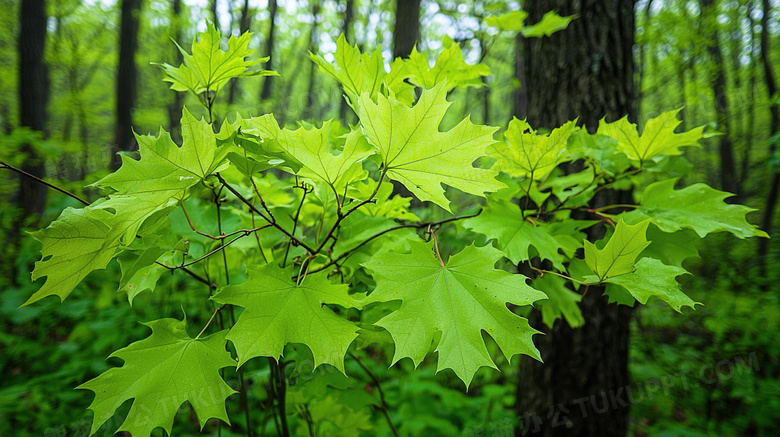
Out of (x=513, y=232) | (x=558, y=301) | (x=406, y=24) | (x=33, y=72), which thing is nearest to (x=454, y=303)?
(x=513, y=232)

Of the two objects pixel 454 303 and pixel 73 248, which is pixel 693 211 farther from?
pixel 73 248

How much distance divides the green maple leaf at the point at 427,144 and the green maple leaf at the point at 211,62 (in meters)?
0.39

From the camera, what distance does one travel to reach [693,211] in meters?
1.04

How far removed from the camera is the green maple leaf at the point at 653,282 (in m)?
0.77

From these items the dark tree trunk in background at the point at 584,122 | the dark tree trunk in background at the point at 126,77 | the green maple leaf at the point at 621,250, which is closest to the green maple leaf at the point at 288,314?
the green maple leaf at the point at 621,250

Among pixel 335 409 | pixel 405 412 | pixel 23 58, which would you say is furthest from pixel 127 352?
pixel 23 58

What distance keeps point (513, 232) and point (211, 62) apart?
2.90 ft

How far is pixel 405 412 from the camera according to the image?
271 centimetres

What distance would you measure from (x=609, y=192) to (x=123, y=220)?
2.11m

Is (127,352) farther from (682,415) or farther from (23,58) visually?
(23,58)

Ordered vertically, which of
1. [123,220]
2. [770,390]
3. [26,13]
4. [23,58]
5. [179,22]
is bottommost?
[770,390]

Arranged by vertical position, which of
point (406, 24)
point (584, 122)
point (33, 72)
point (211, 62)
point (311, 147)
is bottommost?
point (311, 147)

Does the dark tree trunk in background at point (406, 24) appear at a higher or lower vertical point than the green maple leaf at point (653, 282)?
higher

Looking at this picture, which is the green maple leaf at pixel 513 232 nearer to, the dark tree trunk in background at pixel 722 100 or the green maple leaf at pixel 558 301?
the green maple leaf at pixel 558 301
